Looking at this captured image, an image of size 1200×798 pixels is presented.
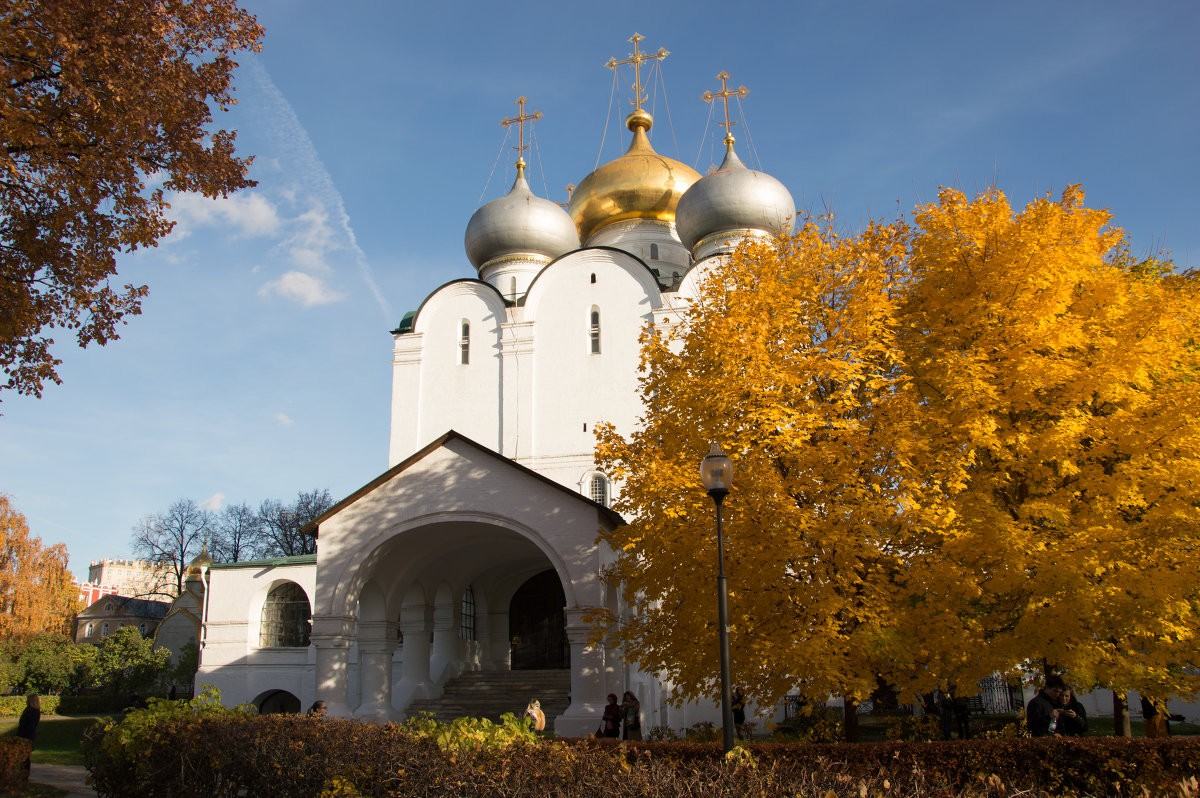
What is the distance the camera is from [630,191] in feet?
97.1

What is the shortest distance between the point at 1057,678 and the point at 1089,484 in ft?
7.29

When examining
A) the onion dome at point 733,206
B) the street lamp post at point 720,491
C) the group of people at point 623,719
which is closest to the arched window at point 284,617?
the group of people at point 623,719

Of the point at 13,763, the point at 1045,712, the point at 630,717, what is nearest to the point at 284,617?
the point at 13,763

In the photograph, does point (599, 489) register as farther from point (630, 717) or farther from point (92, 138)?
point (92, 138)

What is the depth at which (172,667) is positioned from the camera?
A: 97.5 ft

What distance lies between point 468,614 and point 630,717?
350 inches

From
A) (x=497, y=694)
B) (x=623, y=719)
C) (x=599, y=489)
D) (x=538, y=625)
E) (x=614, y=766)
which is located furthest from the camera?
(x=599, y=489)

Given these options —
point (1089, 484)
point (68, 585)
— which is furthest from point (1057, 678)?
point (68, 585)

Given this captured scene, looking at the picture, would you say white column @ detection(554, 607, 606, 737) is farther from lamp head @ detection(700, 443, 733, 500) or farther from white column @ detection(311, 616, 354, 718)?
lamp head @ detection(700, 443, 733, 500)

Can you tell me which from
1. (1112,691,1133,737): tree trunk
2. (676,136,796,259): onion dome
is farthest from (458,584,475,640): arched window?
(1112,691,1133,737): tree trunk

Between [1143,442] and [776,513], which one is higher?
[1143,442]

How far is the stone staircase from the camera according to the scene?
693 inches

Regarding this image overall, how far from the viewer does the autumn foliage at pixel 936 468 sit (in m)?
9.52

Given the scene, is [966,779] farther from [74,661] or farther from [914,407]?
[74,661]
